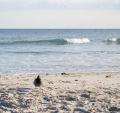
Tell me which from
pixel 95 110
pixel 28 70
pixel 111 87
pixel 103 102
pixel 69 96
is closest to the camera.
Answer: pixel 95 110

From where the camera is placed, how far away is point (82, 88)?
9938 mm

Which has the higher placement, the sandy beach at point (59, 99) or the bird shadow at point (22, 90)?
the bird shadow at point (22, 90)

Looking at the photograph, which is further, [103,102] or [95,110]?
[103,102]

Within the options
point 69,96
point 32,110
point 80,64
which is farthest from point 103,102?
point 80,64

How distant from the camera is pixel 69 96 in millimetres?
8750

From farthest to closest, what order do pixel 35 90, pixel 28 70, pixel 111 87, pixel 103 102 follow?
pixel 28 70, pixel 111 87, pixel 35 90, pixel 103 102

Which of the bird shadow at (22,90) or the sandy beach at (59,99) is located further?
the bird shadow at (22,90)

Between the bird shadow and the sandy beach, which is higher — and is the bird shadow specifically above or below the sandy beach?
above

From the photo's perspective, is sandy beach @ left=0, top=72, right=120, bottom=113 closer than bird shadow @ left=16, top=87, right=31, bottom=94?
Yes

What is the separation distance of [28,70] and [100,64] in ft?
13.1

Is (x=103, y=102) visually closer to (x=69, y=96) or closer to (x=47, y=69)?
(x=69, y=96)

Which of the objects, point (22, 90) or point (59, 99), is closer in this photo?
point (59, 99)

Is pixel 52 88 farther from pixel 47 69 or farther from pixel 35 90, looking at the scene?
pixel 47 69

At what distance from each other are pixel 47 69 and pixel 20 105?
8.94m
